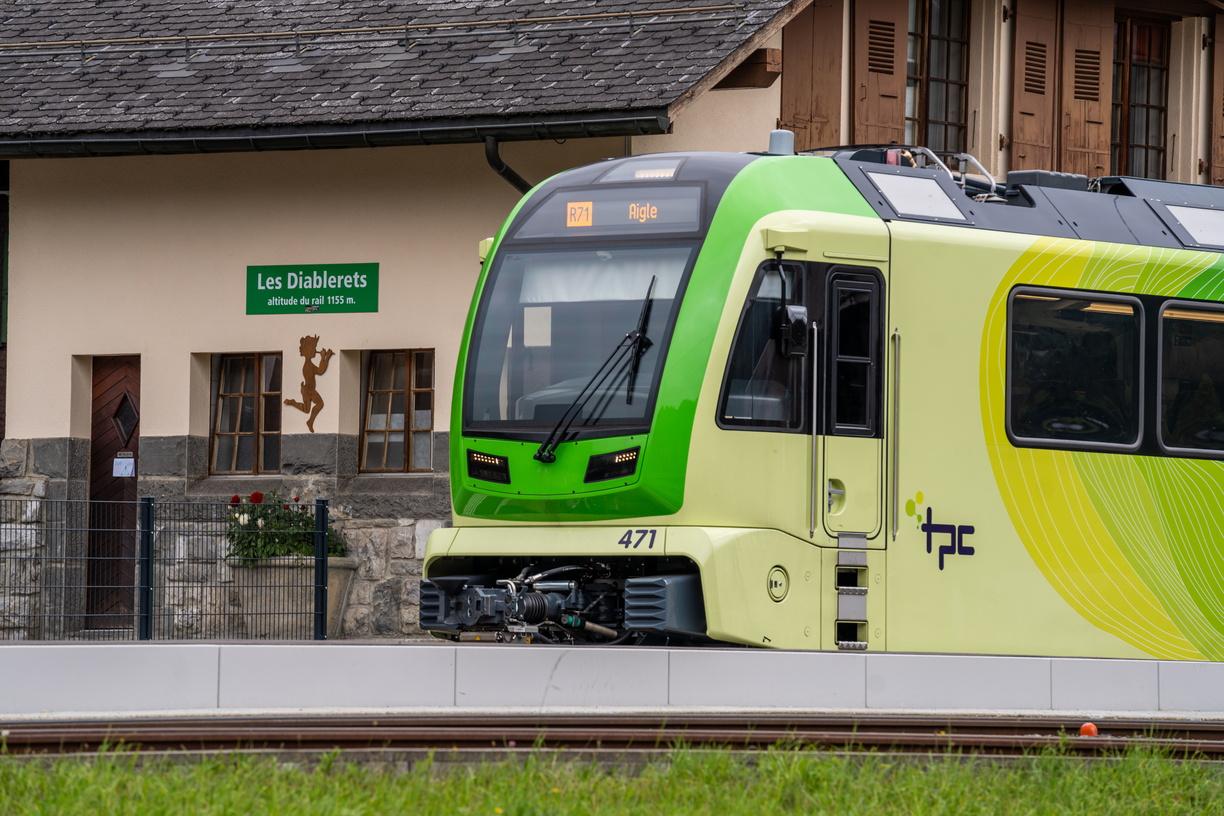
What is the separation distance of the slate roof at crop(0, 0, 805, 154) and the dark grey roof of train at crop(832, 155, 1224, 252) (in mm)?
3754

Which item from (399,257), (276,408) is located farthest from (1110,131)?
(276,408)

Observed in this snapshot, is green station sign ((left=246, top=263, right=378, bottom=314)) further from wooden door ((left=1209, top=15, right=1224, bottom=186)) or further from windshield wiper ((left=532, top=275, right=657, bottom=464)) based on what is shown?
wooden door ((left=1209, top=15, right=1224, bottom=186))

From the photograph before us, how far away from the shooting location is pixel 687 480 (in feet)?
41.1

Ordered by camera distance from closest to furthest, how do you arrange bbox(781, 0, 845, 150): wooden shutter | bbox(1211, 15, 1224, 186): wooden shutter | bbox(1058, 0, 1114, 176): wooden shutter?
1. bbox(781, 0, 845, 150): wooden shutter
2. bbox(1058, 0, 1114, 176): wooden shutter
3. bbox(1211, 15, 1224, 186): wooden shutter

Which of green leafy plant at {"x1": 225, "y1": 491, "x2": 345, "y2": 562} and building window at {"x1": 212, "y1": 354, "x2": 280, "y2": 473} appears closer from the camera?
green leafy plant at {"x1": 225, "y1": 491, "x2": 345, "y2": 562}

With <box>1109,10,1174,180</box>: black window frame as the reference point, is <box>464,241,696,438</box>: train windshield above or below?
below

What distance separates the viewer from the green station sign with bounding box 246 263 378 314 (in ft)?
64.3

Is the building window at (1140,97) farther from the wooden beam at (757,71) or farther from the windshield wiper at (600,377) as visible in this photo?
the windshield wiper at (600,377)

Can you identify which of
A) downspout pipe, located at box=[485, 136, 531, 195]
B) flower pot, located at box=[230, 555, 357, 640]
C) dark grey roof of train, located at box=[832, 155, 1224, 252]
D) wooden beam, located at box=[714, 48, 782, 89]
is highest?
wooden beam, located at box=[714, 48, 782, 89]

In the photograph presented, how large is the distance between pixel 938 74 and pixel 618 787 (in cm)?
1338

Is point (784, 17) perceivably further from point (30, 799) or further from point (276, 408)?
point (30, 799)

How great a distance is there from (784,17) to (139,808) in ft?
40.0

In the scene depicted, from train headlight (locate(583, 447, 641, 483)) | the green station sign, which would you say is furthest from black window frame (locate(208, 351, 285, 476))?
train headlight (locate(583, 447, 641, 483))

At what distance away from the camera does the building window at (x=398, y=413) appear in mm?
19641
